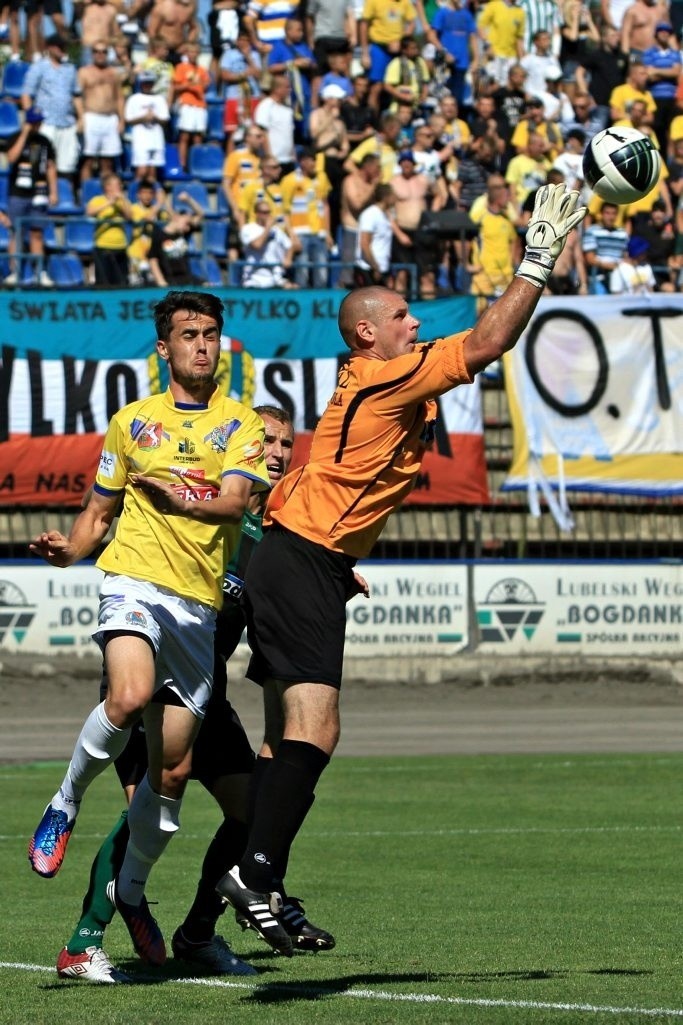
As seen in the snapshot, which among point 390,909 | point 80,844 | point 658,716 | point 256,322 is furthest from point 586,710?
point 390,909

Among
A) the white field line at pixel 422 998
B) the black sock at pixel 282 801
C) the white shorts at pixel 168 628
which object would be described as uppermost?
the white shorts at pixel 168 628

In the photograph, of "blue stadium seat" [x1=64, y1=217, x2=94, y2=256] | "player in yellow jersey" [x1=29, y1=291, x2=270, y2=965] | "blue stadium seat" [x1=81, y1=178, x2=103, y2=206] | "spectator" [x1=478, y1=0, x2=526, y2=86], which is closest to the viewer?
"player in yellow jersey" [x1=29, y1=291, x2=270, y2=965]

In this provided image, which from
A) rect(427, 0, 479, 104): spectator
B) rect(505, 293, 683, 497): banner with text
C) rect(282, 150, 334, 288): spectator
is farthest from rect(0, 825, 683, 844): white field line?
rect(427, 0, 479, 104): spectator

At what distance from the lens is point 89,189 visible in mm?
24391

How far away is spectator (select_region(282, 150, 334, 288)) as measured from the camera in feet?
77.2

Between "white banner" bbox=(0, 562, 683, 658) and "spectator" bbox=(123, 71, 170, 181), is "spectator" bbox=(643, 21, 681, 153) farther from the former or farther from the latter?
"white banner" bbox=(0, 562, 683, 658)

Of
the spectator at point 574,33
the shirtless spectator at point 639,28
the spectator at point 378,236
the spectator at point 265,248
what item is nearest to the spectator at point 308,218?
the spectator at point 265,248

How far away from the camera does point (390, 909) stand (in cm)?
902

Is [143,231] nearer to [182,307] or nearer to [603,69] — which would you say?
[603,69]

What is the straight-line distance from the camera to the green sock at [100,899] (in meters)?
7.14

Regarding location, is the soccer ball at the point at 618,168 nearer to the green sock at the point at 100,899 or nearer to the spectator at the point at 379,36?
the green sock at the point at 100,899

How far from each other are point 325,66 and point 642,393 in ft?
25.3

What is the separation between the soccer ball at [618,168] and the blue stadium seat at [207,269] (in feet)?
52.5

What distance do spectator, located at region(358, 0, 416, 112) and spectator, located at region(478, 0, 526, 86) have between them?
1.50 metres
